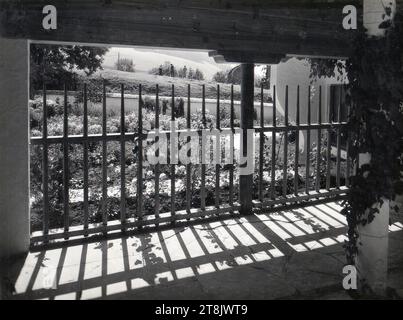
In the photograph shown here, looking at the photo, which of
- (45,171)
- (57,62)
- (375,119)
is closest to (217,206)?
(45,171)

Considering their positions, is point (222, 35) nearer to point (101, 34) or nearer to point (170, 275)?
point (101, 34)

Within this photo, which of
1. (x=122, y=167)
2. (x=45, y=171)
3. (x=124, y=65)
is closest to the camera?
(x=45, y=171)

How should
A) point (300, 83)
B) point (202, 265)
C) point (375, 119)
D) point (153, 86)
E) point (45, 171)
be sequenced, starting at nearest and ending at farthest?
point (375, 119) → point (202, 265) → point (45, 171) → point (300, 83) → point (153, 86)

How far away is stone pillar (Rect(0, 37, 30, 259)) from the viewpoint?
401cm

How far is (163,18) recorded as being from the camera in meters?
4.22

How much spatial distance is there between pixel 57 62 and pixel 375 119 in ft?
53.8

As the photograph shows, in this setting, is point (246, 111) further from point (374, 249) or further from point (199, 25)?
point (374, 249)

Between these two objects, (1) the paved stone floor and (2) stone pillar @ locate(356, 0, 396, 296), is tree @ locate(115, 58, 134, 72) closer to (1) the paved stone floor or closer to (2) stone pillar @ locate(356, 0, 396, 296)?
(1) the paved stone floor

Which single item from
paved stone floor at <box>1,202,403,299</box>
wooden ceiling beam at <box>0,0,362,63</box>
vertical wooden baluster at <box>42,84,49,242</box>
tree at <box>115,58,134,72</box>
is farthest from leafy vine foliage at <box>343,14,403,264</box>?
tree at <box>115,58,134,72</box>

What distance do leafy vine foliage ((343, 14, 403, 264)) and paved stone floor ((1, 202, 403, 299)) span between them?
0.90 m

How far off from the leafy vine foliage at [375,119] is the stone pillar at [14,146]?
3062 millimetres

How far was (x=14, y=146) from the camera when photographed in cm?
415

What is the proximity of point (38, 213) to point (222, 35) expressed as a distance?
4.01 m
